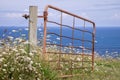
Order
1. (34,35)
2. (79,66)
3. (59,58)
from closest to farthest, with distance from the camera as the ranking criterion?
(34,35), (59,58), (79,66)

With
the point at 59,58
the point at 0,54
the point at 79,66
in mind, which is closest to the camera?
the point at 0,54

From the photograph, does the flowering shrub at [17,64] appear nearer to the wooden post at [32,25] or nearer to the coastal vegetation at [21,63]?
the coastal vegetation at [21,63]

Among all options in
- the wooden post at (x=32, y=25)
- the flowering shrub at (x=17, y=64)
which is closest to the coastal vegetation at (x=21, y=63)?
the flowering shrub at (x=17, y=64)

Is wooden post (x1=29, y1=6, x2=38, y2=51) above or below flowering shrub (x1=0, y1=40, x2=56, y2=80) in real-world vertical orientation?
above

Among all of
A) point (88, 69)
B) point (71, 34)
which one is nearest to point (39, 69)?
point (71, 34)

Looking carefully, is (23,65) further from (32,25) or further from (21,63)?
(32,25)

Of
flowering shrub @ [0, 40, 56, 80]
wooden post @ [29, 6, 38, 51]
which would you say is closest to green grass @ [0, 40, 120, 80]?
flowering shrub @ [0, 40, 56, 80]

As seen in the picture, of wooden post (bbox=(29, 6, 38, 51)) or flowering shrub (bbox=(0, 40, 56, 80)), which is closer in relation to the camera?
flowering shrub (bbox=(0, 40, 56, 80))

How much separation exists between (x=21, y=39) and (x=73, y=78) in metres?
2.80

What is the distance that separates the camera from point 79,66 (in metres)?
14.0

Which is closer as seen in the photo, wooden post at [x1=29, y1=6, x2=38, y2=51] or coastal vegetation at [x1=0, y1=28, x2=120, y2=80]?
coastal vegetation at [x1=0, y1=28, x2=120, y2=80]

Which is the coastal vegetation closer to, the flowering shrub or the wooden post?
the flowering shrub

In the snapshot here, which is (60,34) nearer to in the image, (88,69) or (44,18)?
(44,18)

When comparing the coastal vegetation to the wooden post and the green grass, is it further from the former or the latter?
the wooden post
